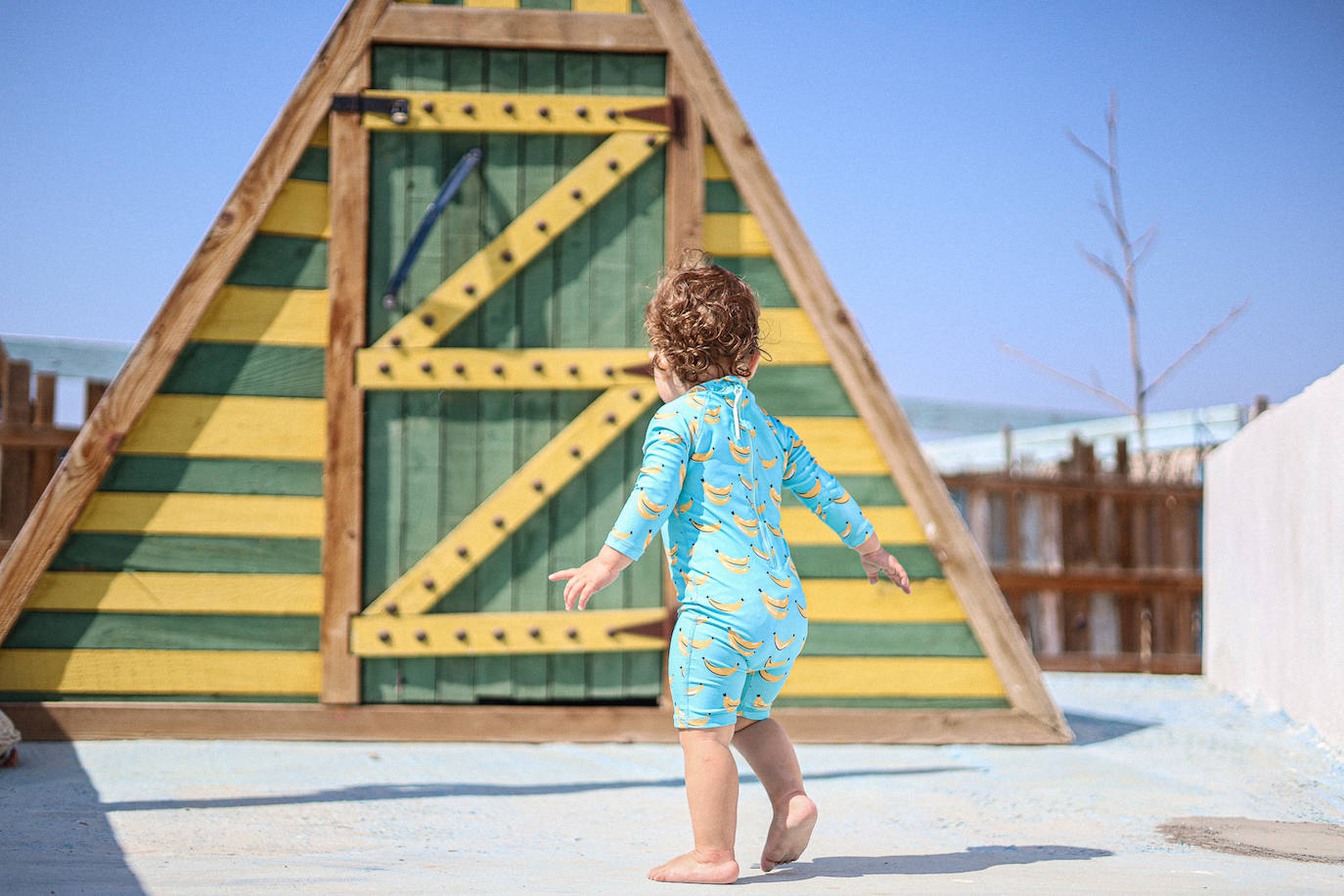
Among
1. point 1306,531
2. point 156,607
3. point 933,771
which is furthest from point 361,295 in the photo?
point 1306,531

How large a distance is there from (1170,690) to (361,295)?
15.3ft

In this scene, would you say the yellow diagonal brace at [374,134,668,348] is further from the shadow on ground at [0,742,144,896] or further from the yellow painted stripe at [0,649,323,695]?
the shadow on ground at [0,742,144,896]

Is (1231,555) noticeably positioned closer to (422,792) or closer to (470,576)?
(470,576)

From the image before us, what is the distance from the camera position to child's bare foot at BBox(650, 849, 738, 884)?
87.4 inches

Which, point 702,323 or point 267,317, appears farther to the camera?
point 267,317

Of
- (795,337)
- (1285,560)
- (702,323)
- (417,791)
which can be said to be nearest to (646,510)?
(702,323)

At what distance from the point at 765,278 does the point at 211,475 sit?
2.10 metres

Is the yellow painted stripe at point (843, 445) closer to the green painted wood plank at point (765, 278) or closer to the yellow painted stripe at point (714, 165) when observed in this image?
the green painted wood plank at point (765, 278)

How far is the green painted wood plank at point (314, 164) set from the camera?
168 inches

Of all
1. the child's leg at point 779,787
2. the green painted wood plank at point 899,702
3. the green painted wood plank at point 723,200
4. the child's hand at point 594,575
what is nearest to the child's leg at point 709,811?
the child's leg at point 779,787

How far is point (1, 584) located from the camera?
4.02m

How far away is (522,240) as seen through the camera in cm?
429

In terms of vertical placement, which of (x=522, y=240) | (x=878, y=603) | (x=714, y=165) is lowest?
(x=878, y=603)

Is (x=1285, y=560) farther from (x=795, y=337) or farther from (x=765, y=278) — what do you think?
(x=765, y=278)
